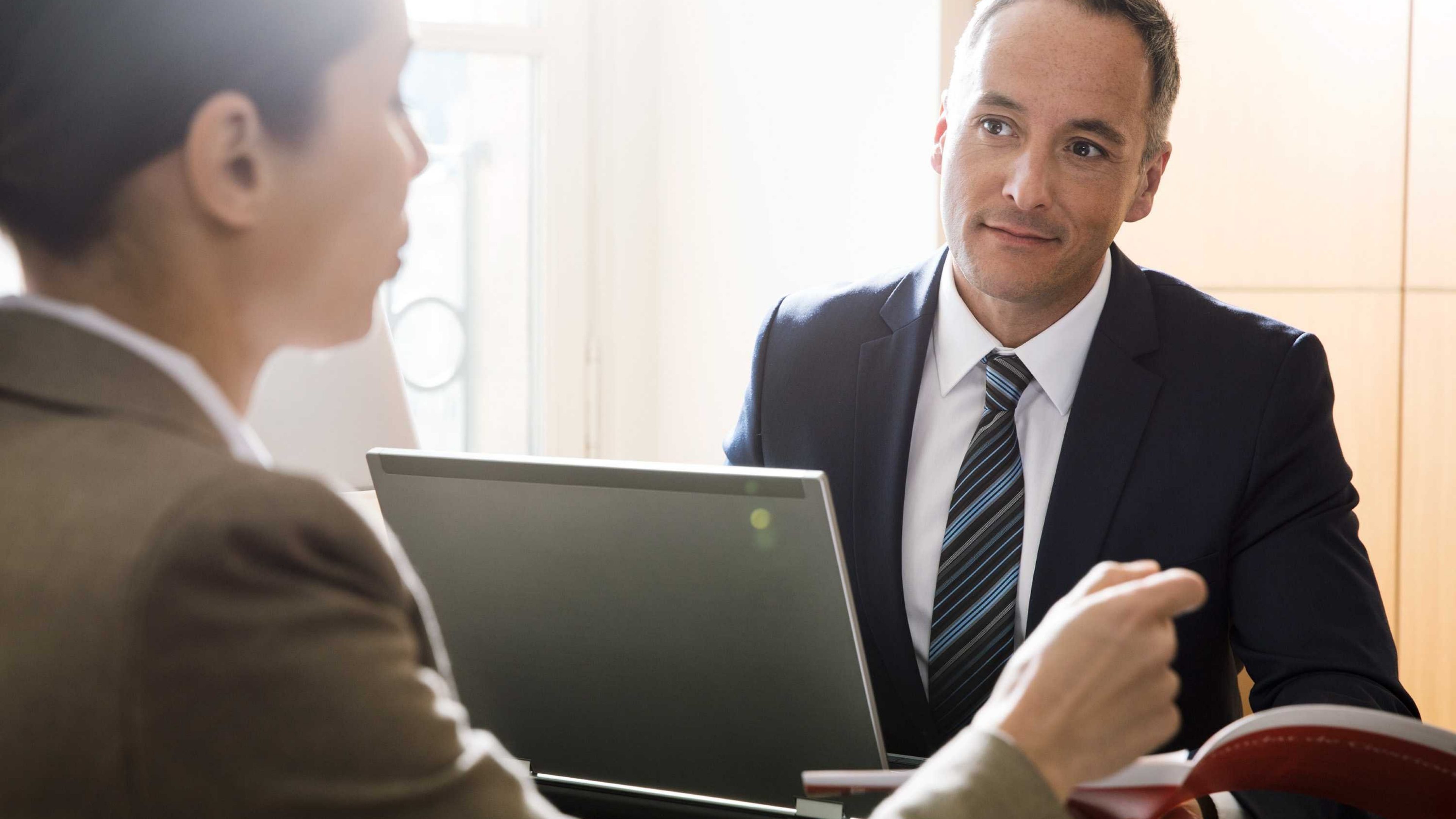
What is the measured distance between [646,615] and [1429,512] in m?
1.99

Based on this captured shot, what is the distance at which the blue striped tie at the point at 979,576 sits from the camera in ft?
5.13

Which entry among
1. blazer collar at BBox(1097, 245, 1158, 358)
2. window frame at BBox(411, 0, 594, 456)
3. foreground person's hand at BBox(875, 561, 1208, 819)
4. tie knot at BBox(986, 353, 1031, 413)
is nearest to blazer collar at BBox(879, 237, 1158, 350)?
blazer collar at BBox(1097, 245, 1158, 358)

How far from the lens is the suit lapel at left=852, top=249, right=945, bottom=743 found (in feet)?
5.24

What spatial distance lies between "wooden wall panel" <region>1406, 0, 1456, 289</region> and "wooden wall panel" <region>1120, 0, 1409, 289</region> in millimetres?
23

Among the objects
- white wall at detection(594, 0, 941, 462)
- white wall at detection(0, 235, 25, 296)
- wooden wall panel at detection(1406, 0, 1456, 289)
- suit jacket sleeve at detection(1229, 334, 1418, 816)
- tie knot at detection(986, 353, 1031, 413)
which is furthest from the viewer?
white wall at detection(594, 0, 941, 462)

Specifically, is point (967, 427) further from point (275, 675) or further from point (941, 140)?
point (275, 675)

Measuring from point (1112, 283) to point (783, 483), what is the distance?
93cm

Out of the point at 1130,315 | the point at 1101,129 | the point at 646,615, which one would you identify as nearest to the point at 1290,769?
the point at 646,615

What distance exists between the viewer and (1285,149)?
2.56m

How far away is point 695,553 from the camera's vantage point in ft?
3.36

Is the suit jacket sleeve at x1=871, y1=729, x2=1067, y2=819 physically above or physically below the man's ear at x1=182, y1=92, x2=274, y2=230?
below

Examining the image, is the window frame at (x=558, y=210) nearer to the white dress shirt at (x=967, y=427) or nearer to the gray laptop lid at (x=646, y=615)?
the white dress shirt at (x=967, y=427)

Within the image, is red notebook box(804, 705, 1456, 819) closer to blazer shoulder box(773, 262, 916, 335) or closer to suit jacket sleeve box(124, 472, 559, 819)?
suit jacket sleeve box(124, 472, 559, 819)

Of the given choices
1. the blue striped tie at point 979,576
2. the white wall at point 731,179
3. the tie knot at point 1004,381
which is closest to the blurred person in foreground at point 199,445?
the blue striped tie at point 979,576
